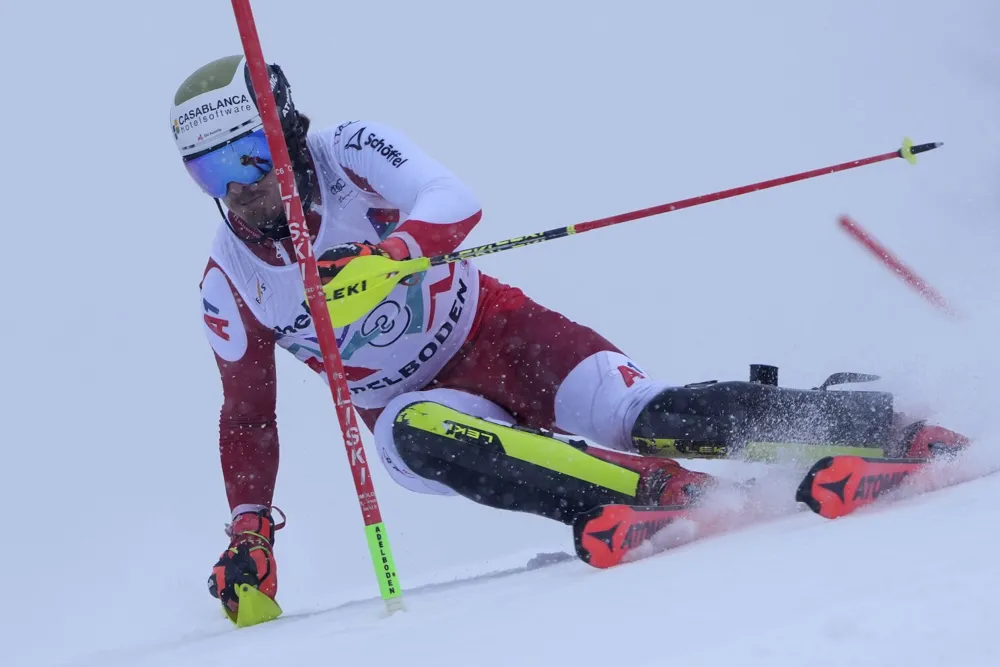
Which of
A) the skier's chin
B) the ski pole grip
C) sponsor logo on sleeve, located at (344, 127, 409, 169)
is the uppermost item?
sponsor logo on sleeve, located at (344, 127, 409, 169)

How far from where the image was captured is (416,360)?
9.53 ft

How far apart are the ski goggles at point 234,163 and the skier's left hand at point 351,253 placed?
41 centimetres

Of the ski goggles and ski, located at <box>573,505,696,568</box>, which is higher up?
the ski goggles

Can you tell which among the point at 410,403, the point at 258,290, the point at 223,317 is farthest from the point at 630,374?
the point at 223,317

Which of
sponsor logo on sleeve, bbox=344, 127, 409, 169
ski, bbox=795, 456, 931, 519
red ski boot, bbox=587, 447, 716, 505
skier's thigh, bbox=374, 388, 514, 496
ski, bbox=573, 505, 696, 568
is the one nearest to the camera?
ski, bbox=795, 456, 931, 519

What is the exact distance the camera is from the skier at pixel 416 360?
2.33 m

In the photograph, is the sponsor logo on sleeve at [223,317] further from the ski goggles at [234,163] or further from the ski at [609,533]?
the ski at [609,533]

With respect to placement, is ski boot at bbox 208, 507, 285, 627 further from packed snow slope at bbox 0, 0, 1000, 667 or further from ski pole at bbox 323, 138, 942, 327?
ski pole at bbox 323, 138, 942, 327

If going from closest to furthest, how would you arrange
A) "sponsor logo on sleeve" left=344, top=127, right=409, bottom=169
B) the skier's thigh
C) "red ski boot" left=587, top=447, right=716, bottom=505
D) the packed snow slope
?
1. the packed snow slope
2. "red ski boot" left=587, top=447, right=716, bottom=505
3. the skier's thigh
4. "sponsor logo on sleeve" left=344, top=127, right=409, bottom=169

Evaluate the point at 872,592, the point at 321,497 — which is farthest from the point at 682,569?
the point at 321,497

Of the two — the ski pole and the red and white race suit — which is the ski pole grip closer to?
the red and white race suit

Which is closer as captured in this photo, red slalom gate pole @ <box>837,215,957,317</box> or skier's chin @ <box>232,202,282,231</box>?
skier's chin @ <box>232,202,282,231</box>

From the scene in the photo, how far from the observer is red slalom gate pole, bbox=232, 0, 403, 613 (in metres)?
2.21

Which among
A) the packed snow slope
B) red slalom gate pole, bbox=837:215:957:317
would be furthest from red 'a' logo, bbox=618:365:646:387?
red slalom gate pole, bbox=837:215:957:317
